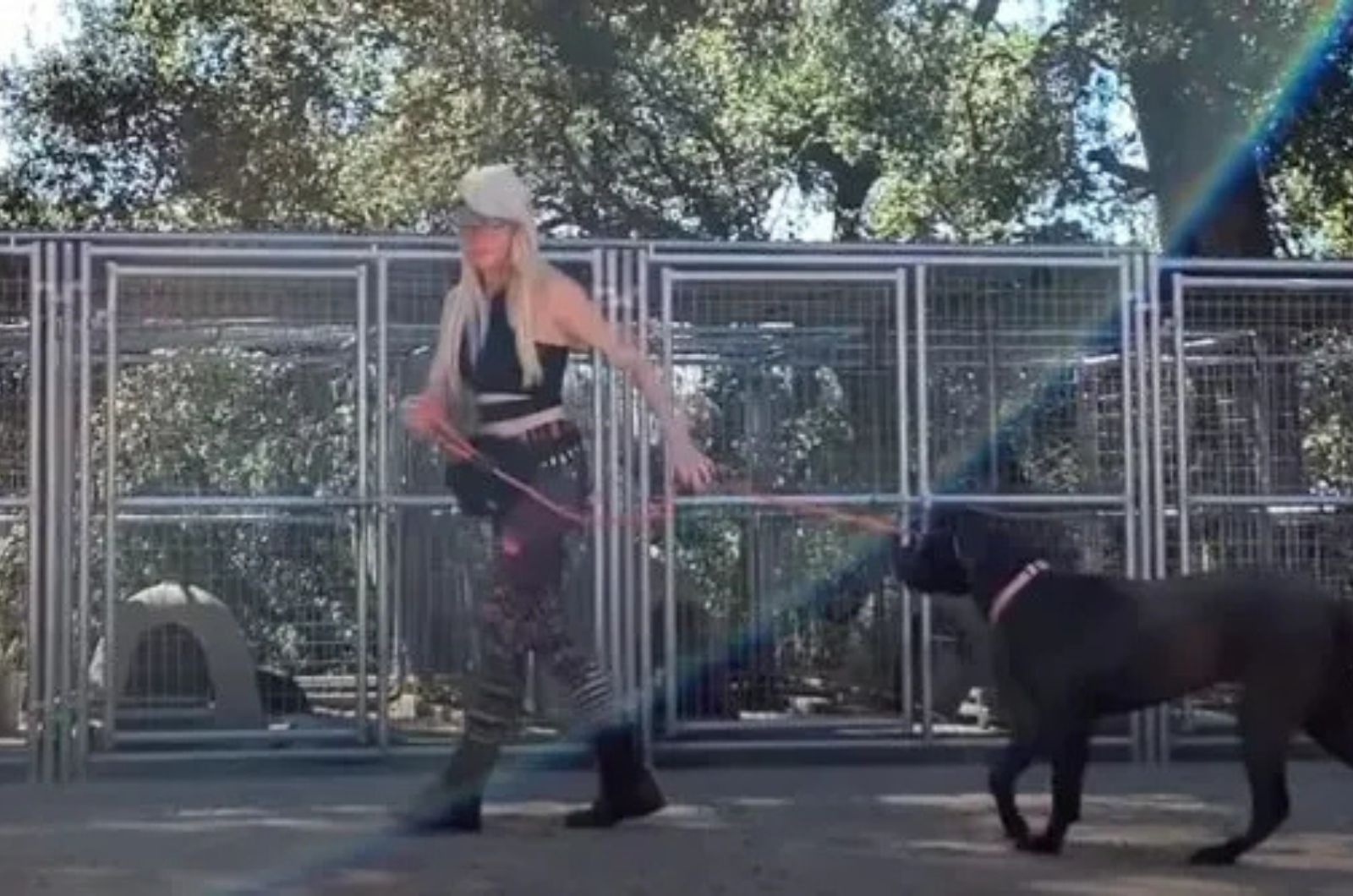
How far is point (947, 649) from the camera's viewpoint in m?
Answer: 12.4

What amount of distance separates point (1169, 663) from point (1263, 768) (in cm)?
46

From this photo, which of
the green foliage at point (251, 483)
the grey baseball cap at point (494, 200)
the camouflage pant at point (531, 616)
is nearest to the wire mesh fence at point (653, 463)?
the green foliage at point (251, 483)

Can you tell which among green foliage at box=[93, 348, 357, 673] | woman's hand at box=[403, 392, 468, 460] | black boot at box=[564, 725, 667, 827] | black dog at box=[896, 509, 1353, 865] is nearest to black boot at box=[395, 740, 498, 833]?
black boot at box=[564, 725, 667, 827]

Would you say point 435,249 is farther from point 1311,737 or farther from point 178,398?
point 1311,737

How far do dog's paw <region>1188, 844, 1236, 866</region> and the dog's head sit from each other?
1271mm

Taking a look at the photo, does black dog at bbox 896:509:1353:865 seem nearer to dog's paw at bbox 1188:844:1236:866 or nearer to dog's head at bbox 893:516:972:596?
dog's paw at bbox 1188:844:1236:866

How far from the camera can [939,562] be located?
898 cm

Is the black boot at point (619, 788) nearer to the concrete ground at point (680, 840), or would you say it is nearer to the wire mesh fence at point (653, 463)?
the concrete ground at point (680, 840)

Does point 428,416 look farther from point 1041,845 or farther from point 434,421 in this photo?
point 1041,845

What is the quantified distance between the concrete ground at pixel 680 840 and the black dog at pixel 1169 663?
28 centimetres

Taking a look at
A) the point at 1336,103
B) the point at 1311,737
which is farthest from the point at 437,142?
the point at 1311,737

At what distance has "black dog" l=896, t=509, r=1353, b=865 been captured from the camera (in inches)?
325

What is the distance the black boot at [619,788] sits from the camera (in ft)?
28.9

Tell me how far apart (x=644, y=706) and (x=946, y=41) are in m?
11.3
